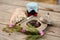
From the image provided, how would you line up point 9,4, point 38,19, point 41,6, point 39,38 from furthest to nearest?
point 9,4 < point 41,6 < point 38,19 < point 39,38

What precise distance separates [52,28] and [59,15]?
0.88ft

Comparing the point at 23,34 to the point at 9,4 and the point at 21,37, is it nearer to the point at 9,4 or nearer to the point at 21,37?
the point at 21,37

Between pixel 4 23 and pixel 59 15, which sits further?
pixel 59 15

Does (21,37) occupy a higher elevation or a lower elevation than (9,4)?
lower

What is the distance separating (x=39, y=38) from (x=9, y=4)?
867mm

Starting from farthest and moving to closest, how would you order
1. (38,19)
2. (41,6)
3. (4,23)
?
(41,6) < (4,23) < (38,19)

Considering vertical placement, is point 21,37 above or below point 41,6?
below

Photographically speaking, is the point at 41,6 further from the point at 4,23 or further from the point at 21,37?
the point at 21,37

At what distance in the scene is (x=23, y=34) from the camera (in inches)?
36.7

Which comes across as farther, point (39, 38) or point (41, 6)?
point (41, 6)

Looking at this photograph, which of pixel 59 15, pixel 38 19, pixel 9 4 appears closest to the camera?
pixel 38 19

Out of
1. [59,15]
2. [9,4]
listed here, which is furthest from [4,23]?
[9,4]

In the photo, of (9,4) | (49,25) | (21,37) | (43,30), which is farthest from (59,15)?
(9,4)

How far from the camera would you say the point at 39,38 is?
34.6 inches
